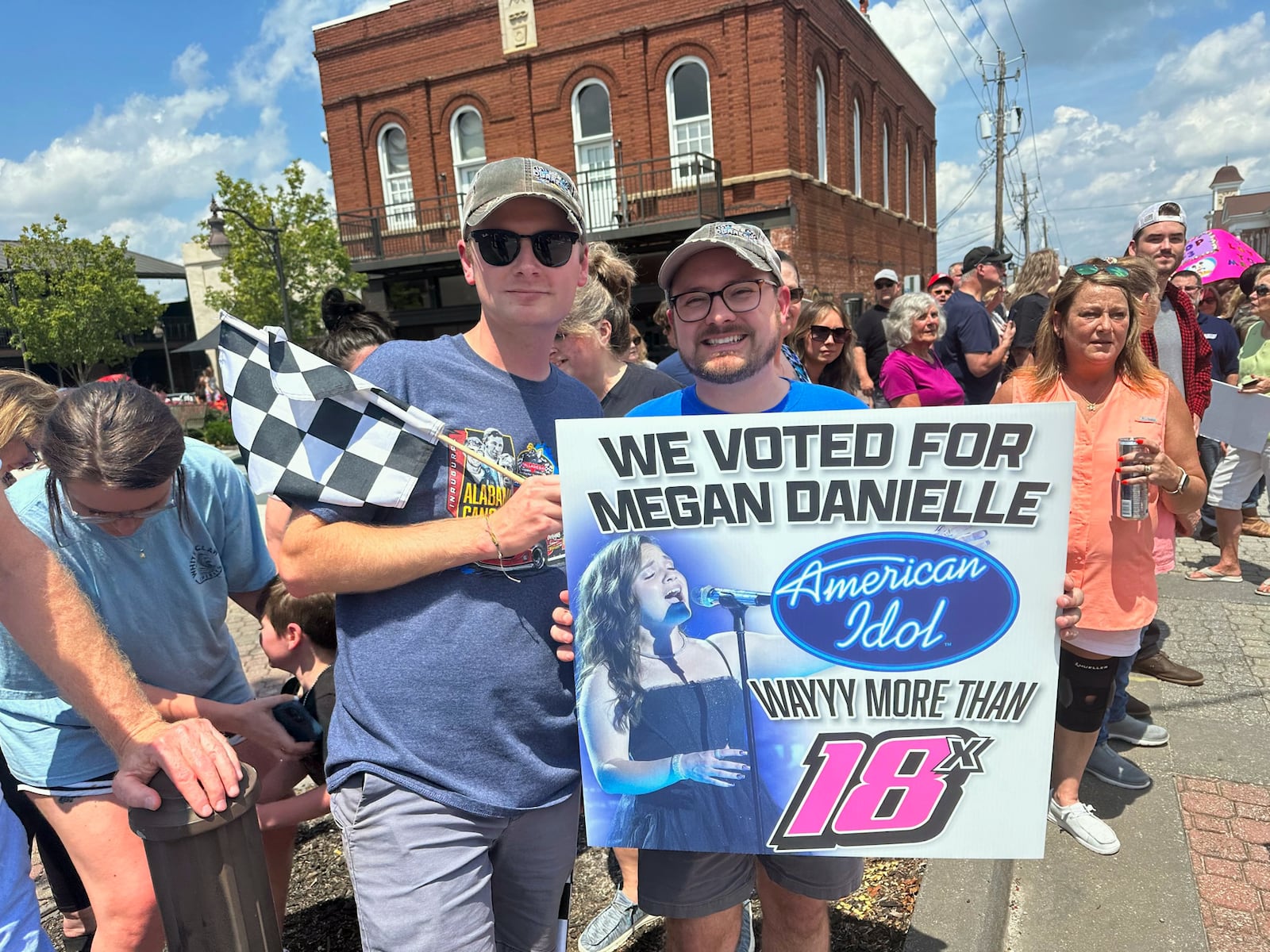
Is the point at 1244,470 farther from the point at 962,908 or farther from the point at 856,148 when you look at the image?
the point at 856,148

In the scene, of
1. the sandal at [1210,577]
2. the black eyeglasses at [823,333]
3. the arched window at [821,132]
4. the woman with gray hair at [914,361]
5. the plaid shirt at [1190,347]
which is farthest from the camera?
the arched window at [821,132]

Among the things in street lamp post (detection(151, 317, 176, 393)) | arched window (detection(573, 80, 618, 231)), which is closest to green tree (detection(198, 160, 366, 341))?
arched window (detection(573, 80, 618, 231))

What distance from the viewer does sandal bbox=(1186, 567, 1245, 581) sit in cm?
574

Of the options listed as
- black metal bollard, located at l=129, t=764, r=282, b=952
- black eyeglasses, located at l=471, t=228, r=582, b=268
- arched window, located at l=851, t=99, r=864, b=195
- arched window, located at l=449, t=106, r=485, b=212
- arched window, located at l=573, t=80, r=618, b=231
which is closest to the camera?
black metal bollard, located at l=129, t=764, r=282, b=952

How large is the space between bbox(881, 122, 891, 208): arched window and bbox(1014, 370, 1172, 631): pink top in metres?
24.7

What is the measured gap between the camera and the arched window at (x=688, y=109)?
17.1 meters

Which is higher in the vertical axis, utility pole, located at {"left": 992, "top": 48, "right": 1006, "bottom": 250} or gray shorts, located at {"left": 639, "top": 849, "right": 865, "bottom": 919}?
utility pole, located at {"left": 992, "top": 48, "right": 1006, "bottom": 250}

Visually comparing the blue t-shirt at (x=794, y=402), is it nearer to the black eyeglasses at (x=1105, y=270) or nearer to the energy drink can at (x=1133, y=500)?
the energy drink can at (x=1133, y=500)

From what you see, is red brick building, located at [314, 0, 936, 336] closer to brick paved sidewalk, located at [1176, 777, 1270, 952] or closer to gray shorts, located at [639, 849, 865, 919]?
brick paved sidewalk, located at [1176, 777, 1270, 952]

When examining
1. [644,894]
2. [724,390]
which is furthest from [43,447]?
[644,894]

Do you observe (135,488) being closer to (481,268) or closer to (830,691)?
(481,268)

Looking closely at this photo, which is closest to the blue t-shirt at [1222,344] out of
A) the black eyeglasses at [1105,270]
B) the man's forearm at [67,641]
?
the black eyeglasses at [1105,270]

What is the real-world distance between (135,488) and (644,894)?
1.64 m

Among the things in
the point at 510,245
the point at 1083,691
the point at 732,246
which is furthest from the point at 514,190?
the point at 1083,691
